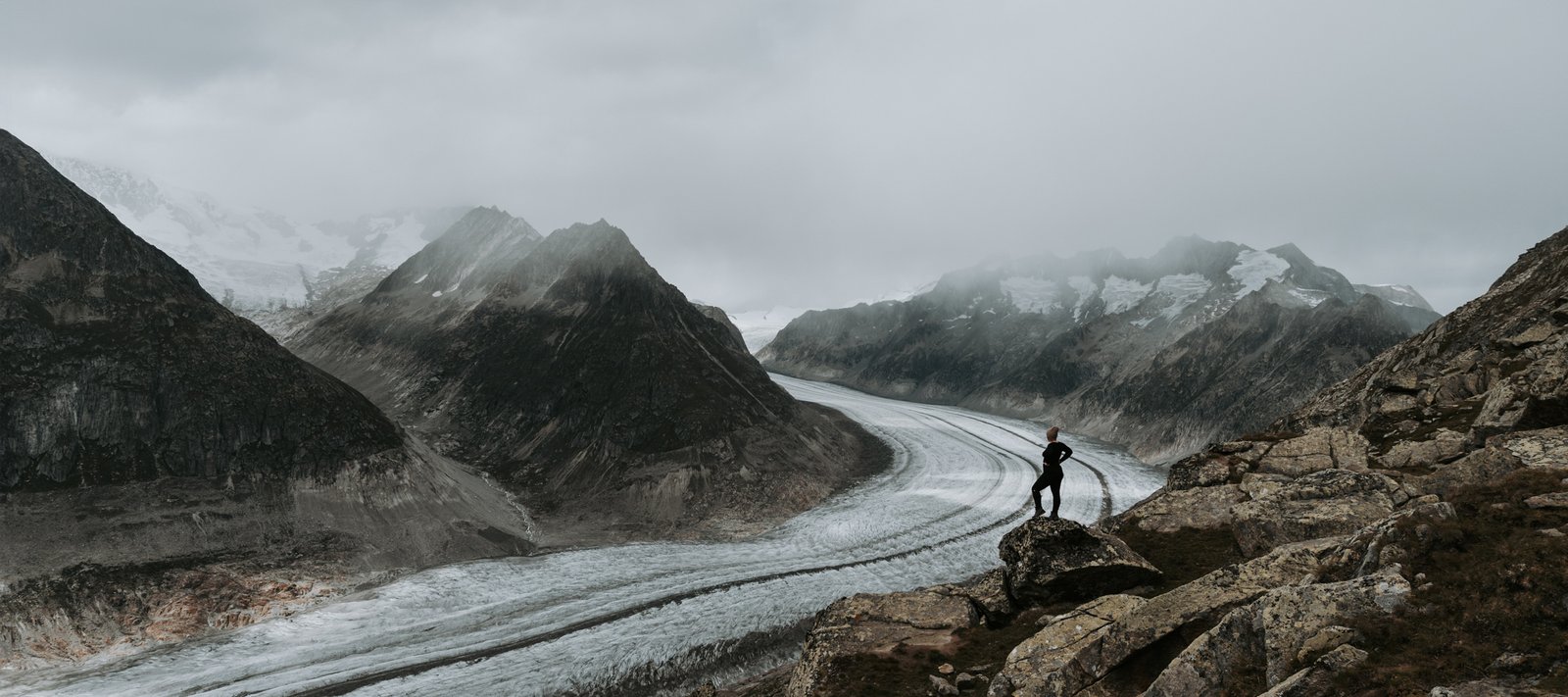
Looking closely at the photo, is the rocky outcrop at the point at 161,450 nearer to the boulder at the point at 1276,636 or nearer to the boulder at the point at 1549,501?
the boulder at the point at 1276,636

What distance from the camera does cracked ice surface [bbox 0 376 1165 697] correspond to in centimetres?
3341

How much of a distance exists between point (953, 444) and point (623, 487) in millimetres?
47551

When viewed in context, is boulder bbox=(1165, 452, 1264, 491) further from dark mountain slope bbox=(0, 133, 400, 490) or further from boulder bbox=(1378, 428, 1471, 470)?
dark mountain slope bbox=(0, 133, 400, 490)

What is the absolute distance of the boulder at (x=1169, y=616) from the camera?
1249 centimetres

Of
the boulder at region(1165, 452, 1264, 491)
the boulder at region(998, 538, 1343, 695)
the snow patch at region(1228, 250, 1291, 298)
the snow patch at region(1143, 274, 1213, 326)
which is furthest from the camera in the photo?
the snow patch at region(1143, 274, 1213, 326)

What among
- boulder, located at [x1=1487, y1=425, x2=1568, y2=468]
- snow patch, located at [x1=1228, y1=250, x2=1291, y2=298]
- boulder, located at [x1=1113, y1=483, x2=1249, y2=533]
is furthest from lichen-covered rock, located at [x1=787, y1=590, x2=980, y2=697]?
snow patch, located at [x1=1228, y1=250, x2=1291, y2=298]

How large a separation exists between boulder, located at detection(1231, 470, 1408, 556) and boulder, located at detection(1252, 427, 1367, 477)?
14.6 feet

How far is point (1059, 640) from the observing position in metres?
14.5

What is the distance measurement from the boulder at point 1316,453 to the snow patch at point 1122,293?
139 m

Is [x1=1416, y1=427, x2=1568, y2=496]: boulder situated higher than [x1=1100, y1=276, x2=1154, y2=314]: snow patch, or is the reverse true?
[x1=1100, y1=276, x2=1154, y2=314]: snow patch

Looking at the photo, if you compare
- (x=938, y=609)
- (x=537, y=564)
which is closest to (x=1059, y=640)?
(x=938, y=609)

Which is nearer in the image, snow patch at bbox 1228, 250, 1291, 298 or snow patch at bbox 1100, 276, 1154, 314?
snow patch at bbox 1228, 250, 1291, 298

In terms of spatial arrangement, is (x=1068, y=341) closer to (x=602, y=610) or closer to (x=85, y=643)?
(x=602, y=610)

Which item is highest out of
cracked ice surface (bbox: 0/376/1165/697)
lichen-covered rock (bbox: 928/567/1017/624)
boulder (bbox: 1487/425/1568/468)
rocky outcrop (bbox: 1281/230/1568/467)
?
rocky outcrop (bbox: 1281/230/1568/467)
